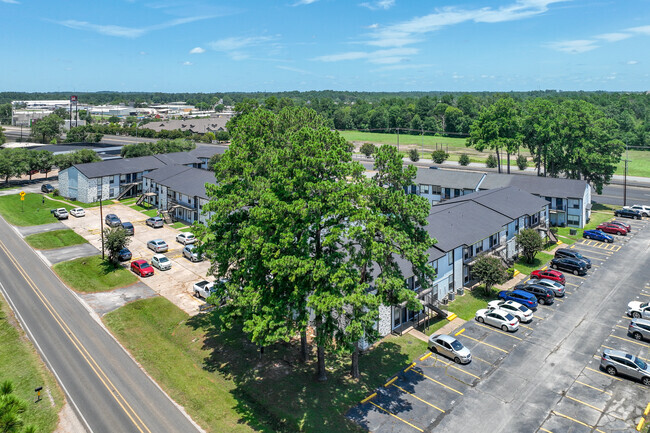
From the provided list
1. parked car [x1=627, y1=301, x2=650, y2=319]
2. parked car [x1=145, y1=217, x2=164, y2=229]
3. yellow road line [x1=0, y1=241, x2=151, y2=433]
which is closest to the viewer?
yellow road line [x1=0, y1=241, x2=151, y2=433]

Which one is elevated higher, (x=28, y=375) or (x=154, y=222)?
(x=154, y=222)

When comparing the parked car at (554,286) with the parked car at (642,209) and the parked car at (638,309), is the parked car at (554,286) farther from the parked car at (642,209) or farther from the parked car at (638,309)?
the parked car at (642,209)

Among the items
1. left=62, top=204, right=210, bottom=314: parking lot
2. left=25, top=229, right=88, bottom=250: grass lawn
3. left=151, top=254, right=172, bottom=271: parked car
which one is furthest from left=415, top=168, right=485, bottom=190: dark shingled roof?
left=25, top=229, right=88, bottom=250: grass lawn

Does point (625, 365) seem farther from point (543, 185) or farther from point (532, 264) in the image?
point (543, 185)

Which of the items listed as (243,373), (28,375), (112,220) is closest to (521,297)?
(243,373)

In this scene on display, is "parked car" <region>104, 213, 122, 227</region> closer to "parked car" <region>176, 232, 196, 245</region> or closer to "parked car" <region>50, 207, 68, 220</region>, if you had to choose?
"parked car" <region>50, 207, 68, 220</region>

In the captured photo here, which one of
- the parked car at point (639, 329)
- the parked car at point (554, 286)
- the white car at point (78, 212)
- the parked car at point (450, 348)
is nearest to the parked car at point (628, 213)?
the parked car at point (554, 286)
